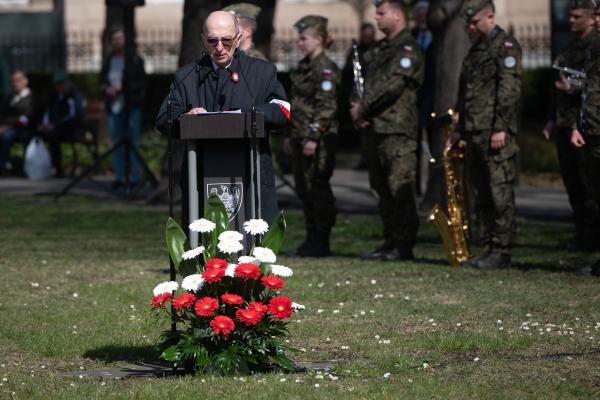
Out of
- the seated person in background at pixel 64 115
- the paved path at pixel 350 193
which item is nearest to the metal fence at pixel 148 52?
the seated person in background at pixel 64 115

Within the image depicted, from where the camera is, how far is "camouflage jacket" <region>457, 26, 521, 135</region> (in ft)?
38.8

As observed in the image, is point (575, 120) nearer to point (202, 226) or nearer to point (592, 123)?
point (592, 123)

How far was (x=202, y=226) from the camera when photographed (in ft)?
25.0

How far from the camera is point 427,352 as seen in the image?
8438mm

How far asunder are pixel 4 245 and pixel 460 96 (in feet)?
16.8

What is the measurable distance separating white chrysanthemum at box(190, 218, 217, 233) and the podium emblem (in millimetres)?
392

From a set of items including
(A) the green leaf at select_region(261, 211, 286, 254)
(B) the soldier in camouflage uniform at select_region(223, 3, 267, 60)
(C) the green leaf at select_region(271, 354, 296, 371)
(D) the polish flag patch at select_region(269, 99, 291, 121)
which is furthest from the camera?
(B) the soldier in camouflage uniform at select_region(223, 3, 267, 60)

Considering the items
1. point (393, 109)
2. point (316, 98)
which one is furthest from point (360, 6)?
point (393, 109)

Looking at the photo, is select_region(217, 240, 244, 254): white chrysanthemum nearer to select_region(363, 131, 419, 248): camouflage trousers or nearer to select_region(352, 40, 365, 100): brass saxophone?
select_region(363, 131, 419, 248): camouflage trousers

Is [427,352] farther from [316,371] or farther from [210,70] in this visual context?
[210,70]

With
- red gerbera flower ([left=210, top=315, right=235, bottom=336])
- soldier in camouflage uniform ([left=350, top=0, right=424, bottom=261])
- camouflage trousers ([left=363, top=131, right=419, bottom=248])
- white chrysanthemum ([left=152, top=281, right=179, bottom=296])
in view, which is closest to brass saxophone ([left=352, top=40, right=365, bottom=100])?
soldier in camouflage uniform ([left=350, top=0, right=424, bottom=261])

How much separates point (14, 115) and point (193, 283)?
1762 cm

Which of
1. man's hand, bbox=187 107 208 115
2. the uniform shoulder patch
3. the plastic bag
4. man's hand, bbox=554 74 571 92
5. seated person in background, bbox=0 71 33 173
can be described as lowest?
the plastic bag

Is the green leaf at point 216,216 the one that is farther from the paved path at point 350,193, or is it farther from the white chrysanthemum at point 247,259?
the paved path at point 350,193
